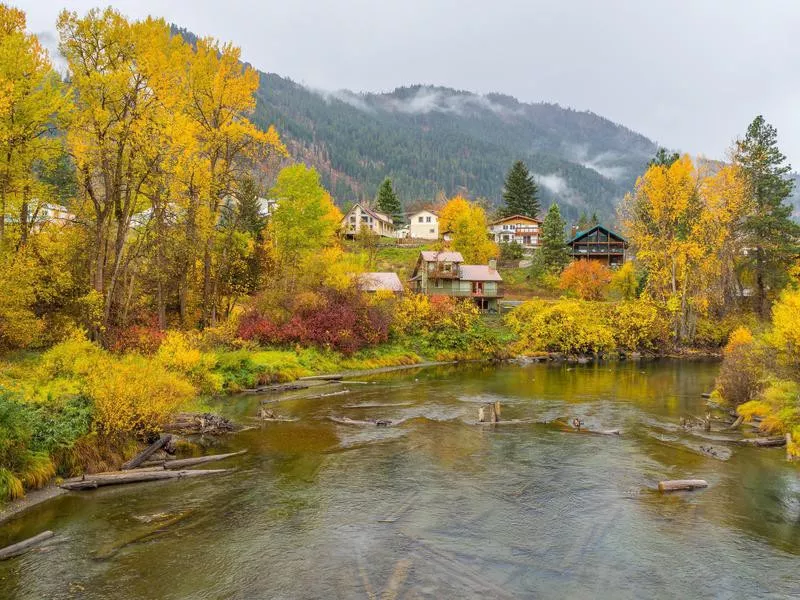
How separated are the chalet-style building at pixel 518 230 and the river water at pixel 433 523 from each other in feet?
280

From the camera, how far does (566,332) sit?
54156mm

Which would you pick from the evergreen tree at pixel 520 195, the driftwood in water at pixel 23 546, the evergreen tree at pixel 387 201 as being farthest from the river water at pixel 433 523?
the evergreen tree at pixel 387 201

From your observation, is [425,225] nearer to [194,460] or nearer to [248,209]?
[248,209]

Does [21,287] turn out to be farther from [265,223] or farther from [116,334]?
[265,223]

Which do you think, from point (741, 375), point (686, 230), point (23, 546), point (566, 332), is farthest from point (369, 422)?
point (686, 230)

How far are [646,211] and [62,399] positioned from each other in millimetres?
53979

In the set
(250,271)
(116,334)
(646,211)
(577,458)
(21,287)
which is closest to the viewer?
(577,458)

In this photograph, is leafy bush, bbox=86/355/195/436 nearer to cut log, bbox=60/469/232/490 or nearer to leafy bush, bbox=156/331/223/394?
cut log, bbox=60/469/232/490

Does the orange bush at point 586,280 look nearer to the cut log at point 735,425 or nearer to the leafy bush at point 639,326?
the leafy bush at point 639,326

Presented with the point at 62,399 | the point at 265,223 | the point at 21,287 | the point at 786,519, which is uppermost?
the point at 265,223

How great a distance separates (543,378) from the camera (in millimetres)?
40188

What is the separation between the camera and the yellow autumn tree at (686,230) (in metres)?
53.4

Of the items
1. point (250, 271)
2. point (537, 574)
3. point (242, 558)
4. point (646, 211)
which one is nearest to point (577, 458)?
point (537, 574)

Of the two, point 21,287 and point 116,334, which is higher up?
point 21,287
